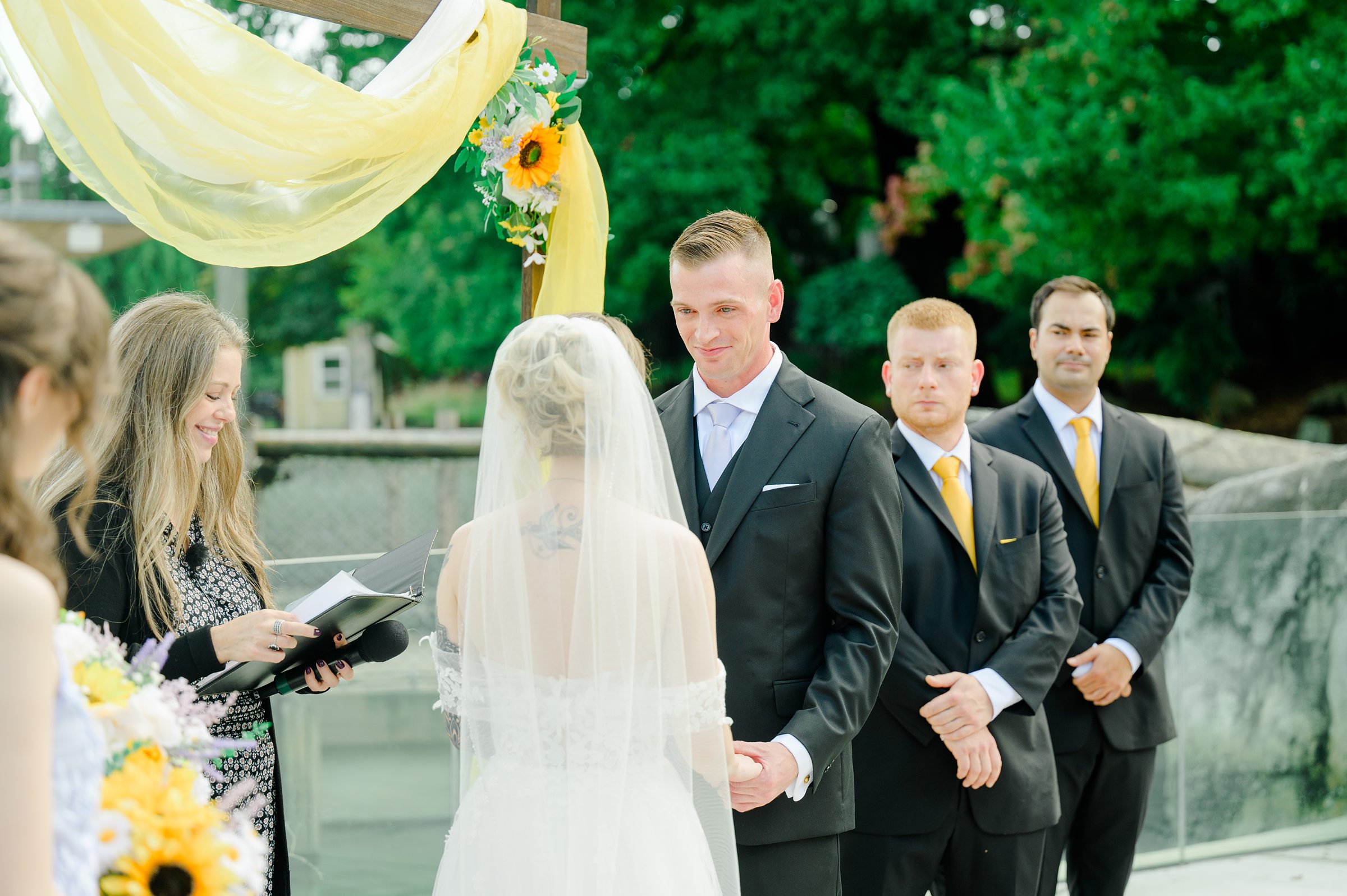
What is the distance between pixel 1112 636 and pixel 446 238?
1438cm

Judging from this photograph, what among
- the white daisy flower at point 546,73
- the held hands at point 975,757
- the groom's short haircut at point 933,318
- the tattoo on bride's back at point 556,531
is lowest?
the held hands at point 975,757

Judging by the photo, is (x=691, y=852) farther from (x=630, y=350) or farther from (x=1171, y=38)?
(x=1171, y=38)

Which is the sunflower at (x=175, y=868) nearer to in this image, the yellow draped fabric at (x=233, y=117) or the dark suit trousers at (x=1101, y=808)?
the yellow draped fabric at (x=233, y=117)

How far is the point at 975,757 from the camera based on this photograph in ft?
10.2

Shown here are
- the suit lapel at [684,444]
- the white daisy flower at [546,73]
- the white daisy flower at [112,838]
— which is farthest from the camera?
the white daisy flower at [546,73]

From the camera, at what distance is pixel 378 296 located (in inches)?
811

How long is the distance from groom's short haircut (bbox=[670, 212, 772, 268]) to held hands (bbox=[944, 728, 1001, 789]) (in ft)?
4.33

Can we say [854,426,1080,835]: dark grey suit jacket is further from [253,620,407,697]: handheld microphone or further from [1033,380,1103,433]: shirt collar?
[253,620,407,697]: handheld microphone

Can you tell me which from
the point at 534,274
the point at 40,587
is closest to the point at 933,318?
the point at 534,274

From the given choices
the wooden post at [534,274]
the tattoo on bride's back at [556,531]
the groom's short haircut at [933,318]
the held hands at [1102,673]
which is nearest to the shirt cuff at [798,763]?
the tattoo on bride's back at [556,531]

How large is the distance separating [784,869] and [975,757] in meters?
0.69

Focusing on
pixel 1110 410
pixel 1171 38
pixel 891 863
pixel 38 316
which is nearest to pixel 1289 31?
pixel 1171 38

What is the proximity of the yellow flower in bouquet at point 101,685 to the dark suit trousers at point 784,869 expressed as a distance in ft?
4.97

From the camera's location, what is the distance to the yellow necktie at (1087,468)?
3.97 meters
